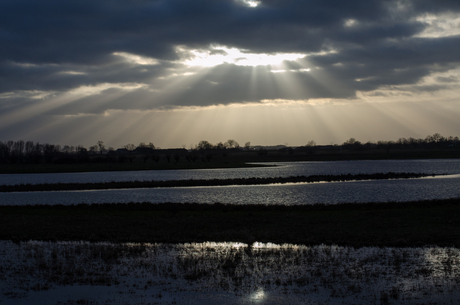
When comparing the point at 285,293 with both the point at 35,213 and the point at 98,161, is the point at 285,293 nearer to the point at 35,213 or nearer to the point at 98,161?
the point at 35,213

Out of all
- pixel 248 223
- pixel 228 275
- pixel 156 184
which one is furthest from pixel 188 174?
pixel 228 275

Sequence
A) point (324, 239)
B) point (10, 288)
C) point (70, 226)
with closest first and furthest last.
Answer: point (10, 288), point (324, 239), point (70, 226)

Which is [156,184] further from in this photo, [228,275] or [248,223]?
[228,275]

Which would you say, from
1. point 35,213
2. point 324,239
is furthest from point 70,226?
point 324,239

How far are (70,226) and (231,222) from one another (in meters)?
10.3

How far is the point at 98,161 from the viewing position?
6073 inches

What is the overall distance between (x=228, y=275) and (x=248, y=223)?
10.7 metres

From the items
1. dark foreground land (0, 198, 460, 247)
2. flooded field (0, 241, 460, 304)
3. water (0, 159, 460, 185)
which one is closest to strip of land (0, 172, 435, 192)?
water (0, 159, 460, 185)

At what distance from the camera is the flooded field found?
1106 cm

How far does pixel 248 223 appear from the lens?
24.0 m

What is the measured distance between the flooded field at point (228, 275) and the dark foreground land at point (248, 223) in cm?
167

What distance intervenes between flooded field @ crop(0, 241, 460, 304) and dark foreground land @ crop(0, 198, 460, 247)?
5.49 feet

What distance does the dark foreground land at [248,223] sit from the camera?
19203mm

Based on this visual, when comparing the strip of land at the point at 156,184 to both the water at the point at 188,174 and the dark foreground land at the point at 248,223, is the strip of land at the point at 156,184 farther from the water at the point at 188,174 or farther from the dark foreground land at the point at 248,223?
the dark foreground land at the point at 248,223
